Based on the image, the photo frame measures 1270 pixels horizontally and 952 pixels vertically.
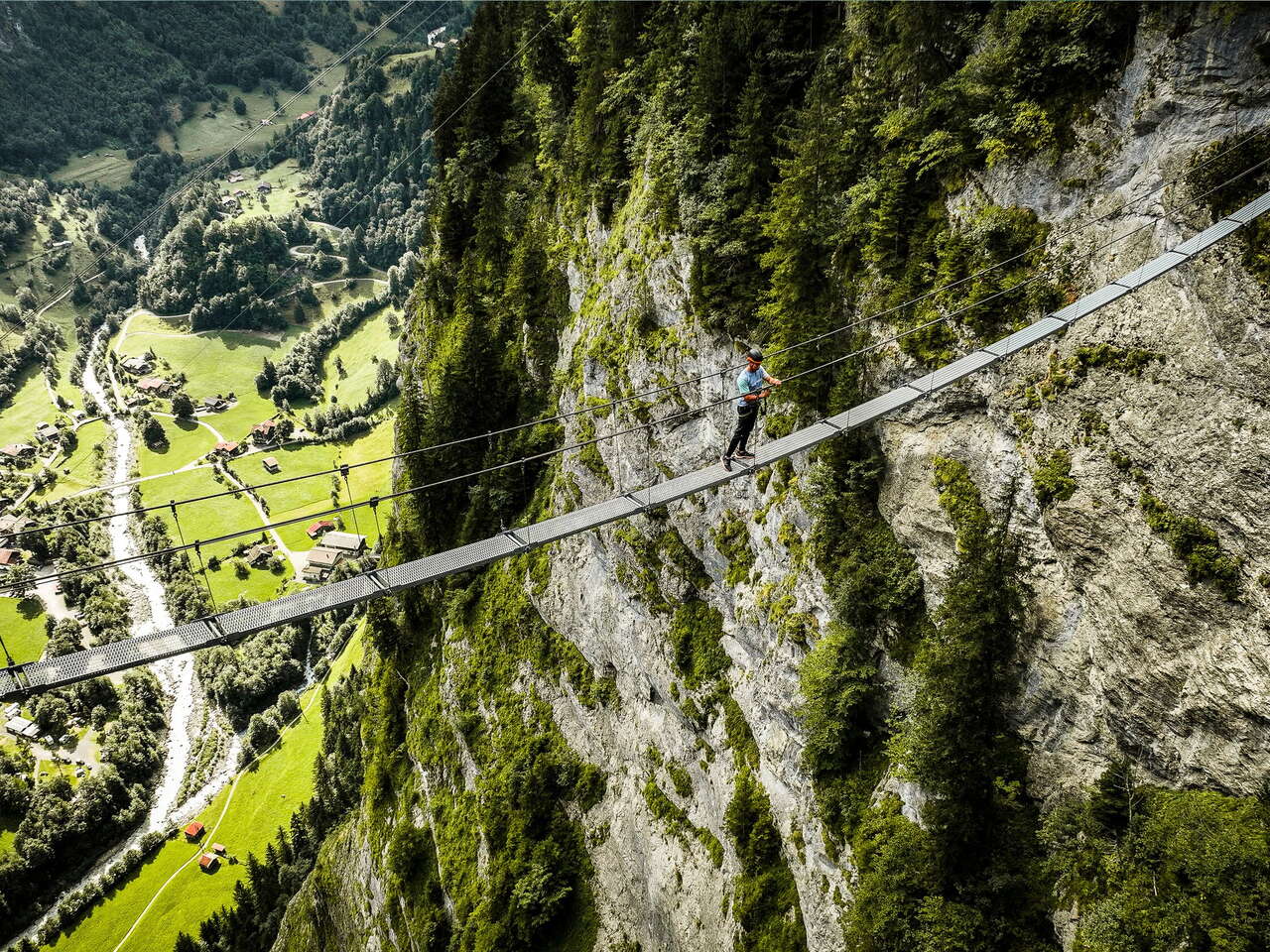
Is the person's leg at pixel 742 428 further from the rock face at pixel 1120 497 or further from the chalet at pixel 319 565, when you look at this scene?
the chalet at pixel 319 565

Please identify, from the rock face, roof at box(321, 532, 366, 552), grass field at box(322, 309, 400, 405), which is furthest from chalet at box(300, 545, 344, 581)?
the rock face

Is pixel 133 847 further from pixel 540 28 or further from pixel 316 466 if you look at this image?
pixel 540 28

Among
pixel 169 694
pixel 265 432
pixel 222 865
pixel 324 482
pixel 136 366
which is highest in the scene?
pixel 136 366

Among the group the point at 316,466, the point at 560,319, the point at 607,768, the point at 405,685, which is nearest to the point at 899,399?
the point at 607,768

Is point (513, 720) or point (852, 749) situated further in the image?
point (513, 720)

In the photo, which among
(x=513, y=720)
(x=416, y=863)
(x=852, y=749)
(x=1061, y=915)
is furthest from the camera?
(x=416, y=863)

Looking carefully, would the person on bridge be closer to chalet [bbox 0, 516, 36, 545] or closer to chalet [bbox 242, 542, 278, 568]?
chalet [bbox 242, 542, 278, 568]

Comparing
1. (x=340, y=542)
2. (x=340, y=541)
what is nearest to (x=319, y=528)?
(x=340, y=541)

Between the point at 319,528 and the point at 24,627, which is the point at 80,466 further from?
the point at 319,528
